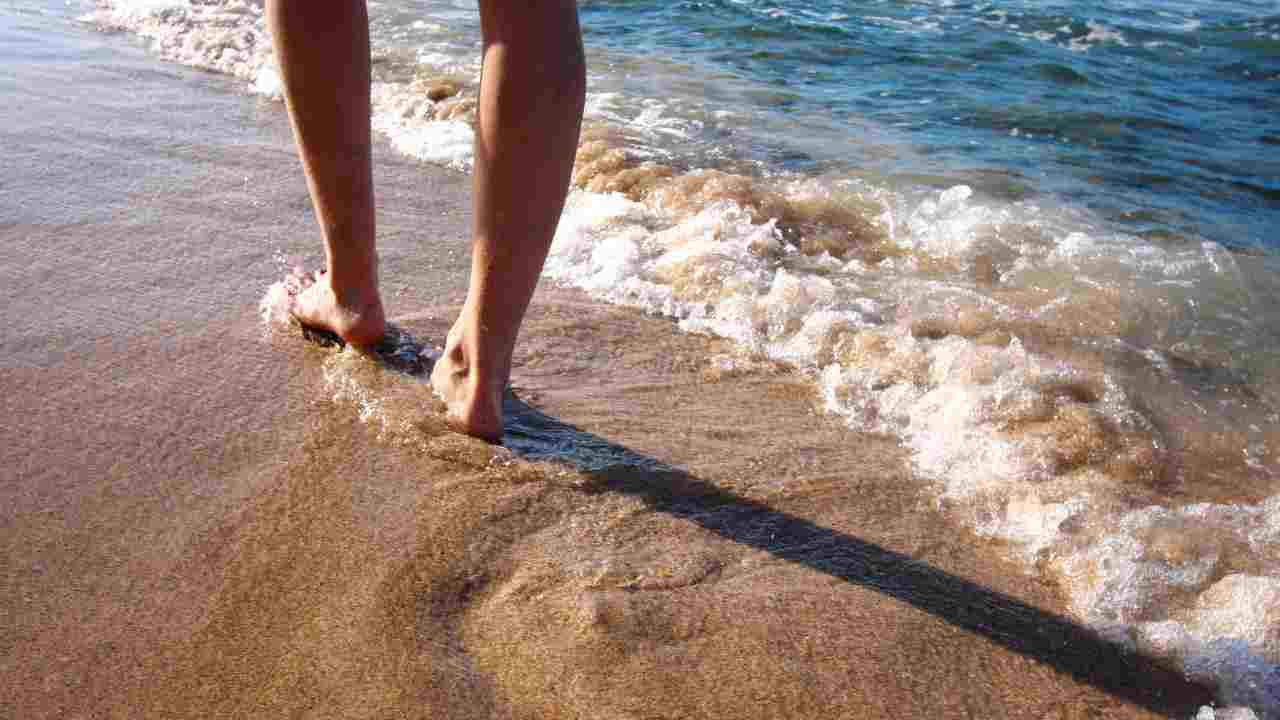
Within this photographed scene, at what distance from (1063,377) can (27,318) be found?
1943 millimetres

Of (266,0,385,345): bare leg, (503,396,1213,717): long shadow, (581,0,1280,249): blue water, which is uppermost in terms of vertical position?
(266,0,385,345): bare leg

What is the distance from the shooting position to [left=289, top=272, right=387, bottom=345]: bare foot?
1874mm

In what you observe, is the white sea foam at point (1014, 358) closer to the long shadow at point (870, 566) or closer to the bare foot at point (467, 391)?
the long shadow at point (870, 566)

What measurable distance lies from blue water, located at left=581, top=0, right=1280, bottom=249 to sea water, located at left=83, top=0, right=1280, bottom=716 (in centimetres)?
2

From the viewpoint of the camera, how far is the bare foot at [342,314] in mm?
1874

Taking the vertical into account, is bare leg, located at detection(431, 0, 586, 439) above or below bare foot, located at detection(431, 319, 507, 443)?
above

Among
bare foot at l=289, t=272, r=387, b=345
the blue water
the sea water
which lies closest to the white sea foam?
the sea water

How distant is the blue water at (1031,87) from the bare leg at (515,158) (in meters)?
2.24

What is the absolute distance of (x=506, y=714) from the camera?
1.18 meters

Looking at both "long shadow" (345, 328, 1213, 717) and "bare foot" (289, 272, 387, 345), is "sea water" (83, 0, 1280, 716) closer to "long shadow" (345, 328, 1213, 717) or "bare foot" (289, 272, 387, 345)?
"long shadow" (345, 328, 1213, 717)

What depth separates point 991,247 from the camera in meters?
2.92

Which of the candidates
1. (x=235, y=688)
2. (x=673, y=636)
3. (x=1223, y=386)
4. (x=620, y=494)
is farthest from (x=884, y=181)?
(x=235, y=688)

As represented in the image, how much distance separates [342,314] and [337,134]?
327mm

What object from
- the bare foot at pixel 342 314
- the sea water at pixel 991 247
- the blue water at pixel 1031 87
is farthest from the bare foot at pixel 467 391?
the blue water at pixel 1031 87
